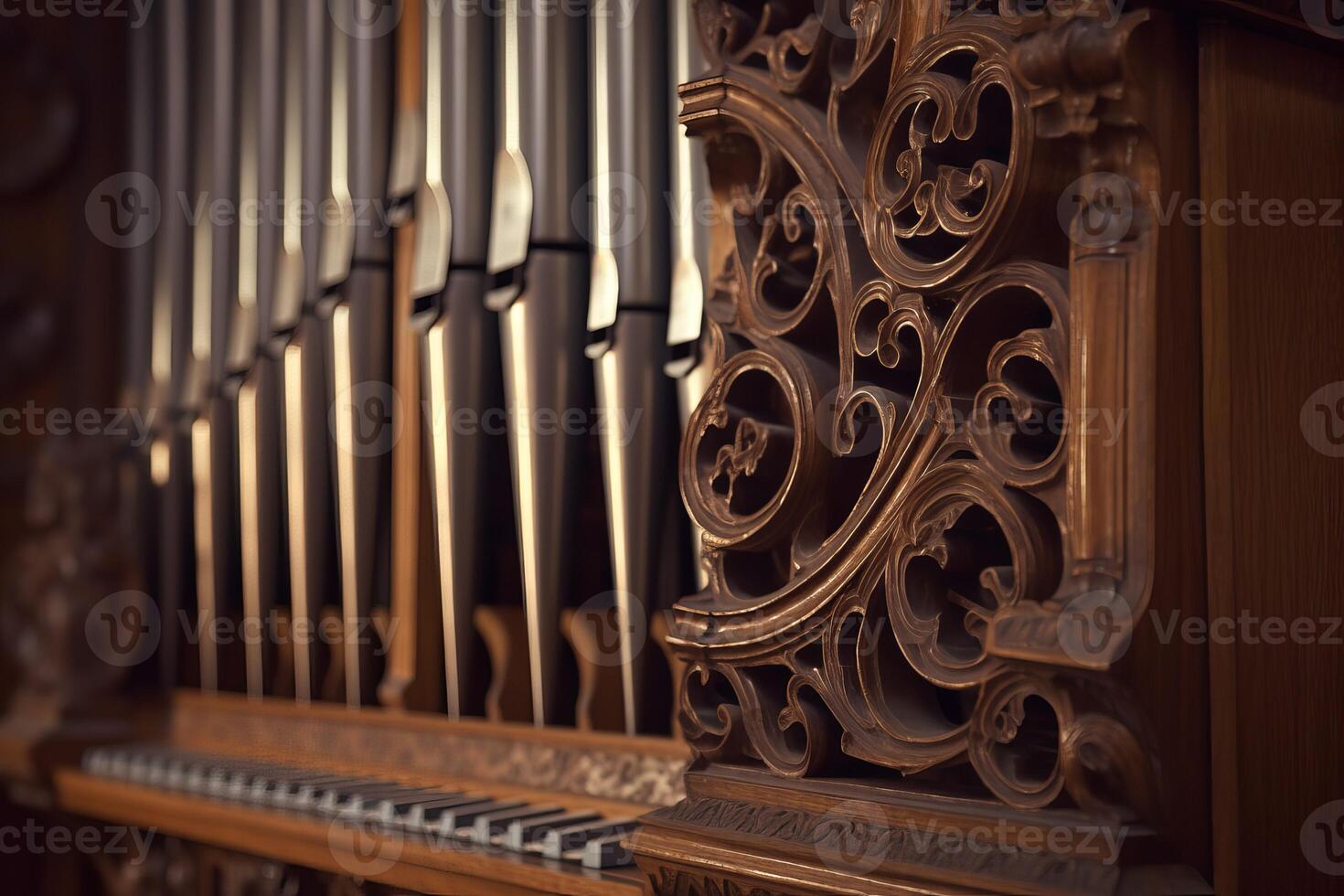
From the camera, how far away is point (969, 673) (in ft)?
3.41

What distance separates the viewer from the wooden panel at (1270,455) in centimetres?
101

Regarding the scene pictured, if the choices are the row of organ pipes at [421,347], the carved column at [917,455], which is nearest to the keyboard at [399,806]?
the row of organ pipes at [421,347]

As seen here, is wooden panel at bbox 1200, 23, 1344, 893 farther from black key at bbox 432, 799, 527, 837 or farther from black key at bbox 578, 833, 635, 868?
black key at bbox 432, 799, 527, 837

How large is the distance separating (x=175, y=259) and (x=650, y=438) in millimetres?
1500

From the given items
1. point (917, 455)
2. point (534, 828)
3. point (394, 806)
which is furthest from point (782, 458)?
point (394, 806)

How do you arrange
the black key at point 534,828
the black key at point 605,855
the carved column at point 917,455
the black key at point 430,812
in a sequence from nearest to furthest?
the carved column at point 917,455
the black key at point 605,855
the black key at point 534,828
the black key at point 430,812

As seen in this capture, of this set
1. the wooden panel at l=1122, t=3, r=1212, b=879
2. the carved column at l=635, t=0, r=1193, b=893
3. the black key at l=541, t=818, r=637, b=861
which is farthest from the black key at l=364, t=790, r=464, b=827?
the wooden panel at l=1122, t=3, r=1212, b=879

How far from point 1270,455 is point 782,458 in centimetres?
41

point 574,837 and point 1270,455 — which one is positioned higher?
point 1270,455

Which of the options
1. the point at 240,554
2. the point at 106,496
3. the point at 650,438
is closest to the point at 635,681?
the point at 650,438

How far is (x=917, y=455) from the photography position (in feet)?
3.65

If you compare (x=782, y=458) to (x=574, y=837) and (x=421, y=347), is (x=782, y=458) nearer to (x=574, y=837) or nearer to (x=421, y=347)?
(x=574, y=837)

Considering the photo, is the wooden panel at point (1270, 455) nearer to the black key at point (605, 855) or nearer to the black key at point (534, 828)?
the black key at point (605, 855)

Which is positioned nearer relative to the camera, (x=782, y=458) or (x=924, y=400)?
(x=924, y=400)
